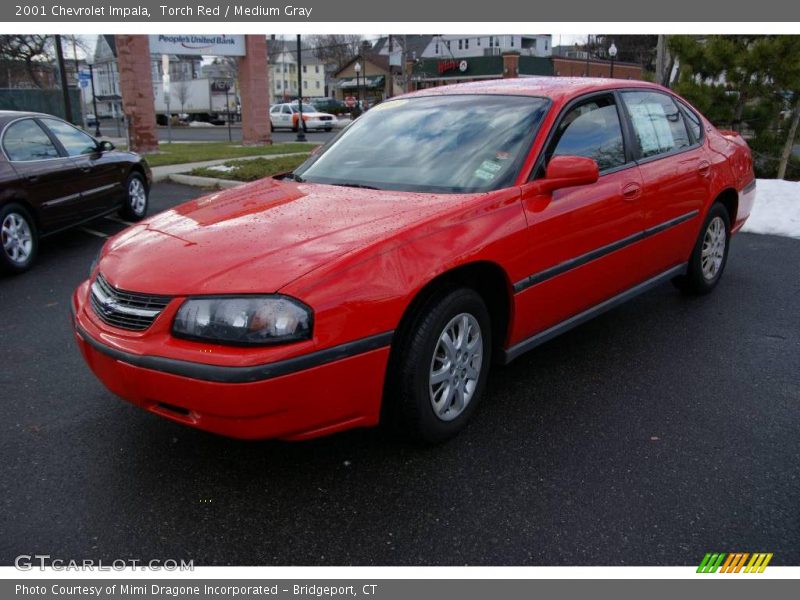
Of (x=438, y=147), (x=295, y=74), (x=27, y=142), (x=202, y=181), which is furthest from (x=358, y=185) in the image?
(x=295, y=74)

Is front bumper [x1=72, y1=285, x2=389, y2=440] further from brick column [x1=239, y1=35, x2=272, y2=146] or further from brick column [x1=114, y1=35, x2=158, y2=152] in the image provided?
brick column [x1=239, y1=35, x2=272, y2=146]

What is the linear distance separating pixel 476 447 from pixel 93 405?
2.01 meters

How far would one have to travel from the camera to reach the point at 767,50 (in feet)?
33.2

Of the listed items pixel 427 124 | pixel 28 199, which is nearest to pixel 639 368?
pixel 427 124

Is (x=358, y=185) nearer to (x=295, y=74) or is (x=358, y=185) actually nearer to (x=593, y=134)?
(x=593, y=134)

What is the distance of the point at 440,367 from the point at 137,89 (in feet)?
58.4

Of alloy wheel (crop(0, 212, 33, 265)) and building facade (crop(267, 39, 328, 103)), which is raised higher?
building facade (crop(267, 39, 328, 103))

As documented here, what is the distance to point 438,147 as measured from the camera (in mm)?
3750

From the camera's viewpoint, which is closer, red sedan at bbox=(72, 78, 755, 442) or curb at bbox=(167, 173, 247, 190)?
red sedan at bbox=(72, 78, 755, 442)

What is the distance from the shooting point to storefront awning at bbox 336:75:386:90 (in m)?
72.2

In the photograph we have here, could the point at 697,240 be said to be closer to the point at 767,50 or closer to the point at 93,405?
the point at 93,405

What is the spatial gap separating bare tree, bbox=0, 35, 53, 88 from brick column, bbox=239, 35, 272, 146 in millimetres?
25346

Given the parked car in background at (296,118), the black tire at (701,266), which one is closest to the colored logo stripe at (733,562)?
the black tire at (701,266)

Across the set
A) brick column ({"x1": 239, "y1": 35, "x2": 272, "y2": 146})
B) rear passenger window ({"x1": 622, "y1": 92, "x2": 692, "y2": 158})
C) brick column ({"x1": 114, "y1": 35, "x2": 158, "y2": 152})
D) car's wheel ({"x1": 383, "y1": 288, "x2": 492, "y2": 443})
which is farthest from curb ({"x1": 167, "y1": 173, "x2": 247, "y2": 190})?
brick column ({"x1": 239, "y1": 35, "x2": 272, "y2": 146})
